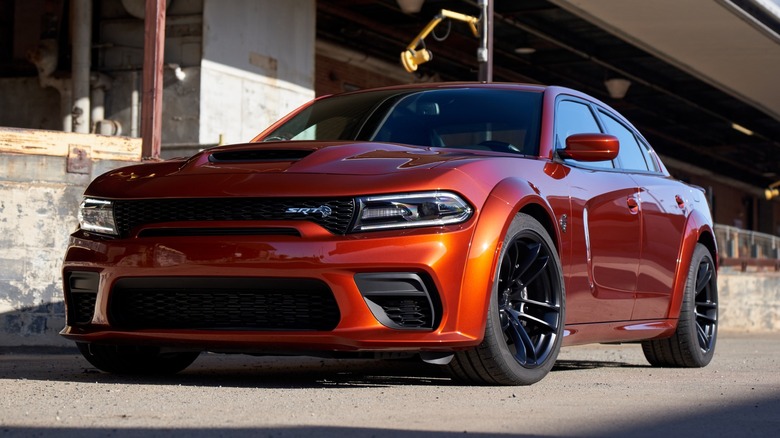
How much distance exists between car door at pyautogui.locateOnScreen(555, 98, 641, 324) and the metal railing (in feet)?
43.3

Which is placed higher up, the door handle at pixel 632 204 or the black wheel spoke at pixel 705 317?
the door handle at pixel 632 204

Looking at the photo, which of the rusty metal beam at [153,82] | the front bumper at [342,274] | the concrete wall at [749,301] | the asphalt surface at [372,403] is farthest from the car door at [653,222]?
the concrete wall at [749,301]

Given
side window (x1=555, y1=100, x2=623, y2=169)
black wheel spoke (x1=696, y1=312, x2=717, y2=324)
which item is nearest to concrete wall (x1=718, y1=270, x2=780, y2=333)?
black wheel spoke (x1=696, y1=312, x2=717, y2=324)

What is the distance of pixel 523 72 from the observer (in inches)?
1001

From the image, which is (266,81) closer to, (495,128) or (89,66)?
(89,66)

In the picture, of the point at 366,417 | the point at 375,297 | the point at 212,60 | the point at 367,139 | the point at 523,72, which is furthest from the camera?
the point at 523,72

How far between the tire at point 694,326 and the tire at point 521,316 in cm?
208

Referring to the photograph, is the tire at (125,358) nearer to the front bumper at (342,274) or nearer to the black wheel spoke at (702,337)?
the front bumper at (342,274)

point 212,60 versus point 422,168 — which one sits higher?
point 212,60

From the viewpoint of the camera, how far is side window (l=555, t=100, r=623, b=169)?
21.8 feet

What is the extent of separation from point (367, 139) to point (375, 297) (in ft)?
4.55

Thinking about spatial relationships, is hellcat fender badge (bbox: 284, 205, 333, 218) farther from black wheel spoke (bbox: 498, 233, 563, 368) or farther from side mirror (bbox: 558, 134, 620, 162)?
side mirror (bbox: 558, 134, 620, 162)

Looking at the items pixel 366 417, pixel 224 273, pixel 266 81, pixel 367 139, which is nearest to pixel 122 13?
pixel 266 81

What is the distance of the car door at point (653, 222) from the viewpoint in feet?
23.6
